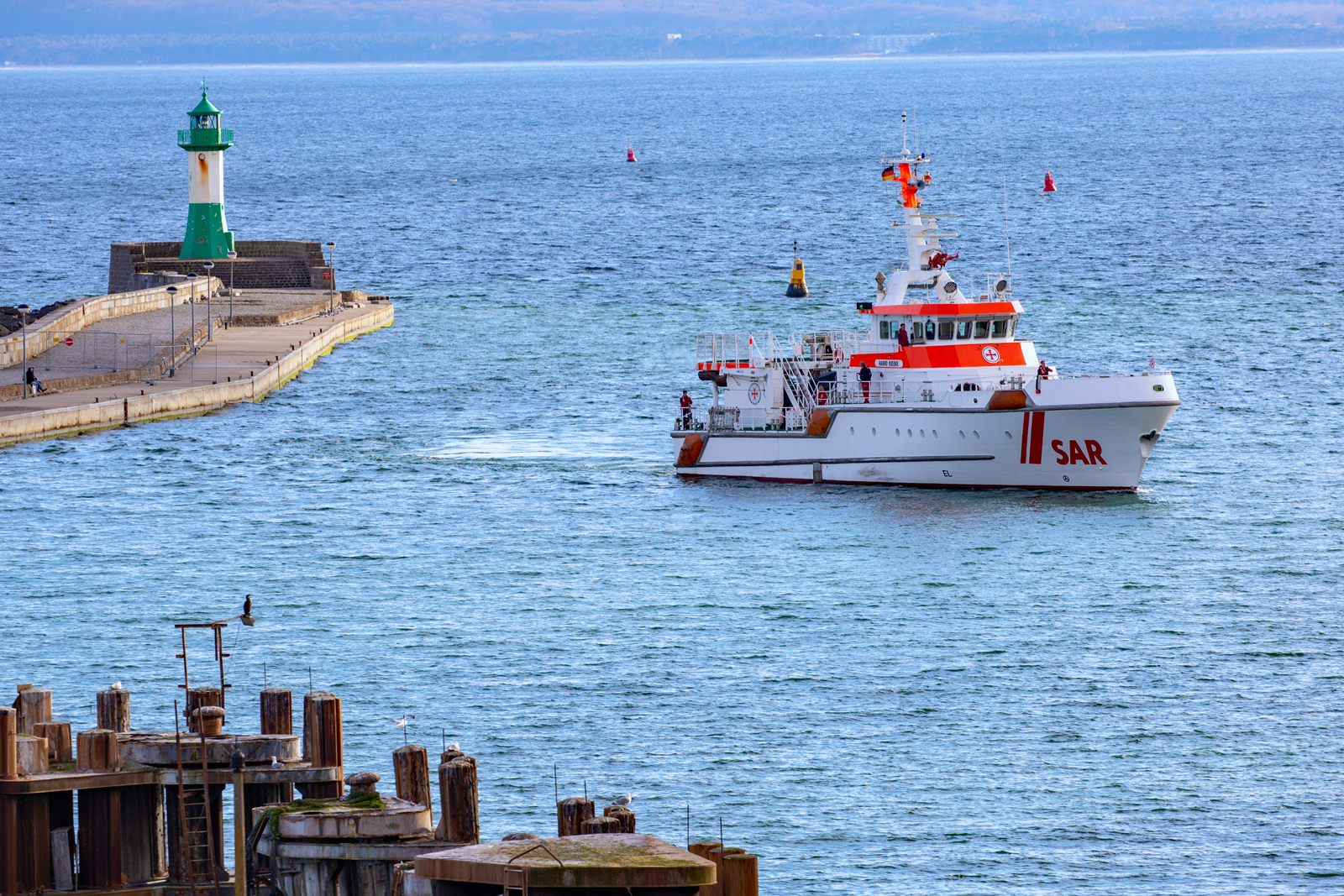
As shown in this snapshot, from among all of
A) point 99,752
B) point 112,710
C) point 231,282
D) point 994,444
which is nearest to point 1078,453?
point 994,444

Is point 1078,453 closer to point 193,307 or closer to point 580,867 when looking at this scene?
point 580,867

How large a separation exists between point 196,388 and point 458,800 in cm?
4641

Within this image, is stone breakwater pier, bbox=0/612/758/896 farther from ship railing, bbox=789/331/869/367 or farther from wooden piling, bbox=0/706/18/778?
ship railing, bbox=789/331/869/367

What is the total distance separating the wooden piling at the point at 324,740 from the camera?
19.4 metres

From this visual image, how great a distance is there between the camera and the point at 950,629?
3778 centimetres

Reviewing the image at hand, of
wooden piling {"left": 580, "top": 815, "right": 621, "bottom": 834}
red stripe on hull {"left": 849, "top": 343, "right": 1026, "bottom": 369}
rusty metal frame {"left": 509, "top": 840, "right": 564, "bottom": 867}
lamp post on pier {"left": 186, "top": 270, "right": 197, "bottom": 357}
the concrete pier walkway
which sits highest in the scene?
lamp post on pier {"left": 186, "top": 270, "right": 197, "bottom": 357}

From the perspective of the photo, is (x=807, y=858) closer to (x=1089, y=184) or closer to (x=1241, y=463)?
(x=1241, y=463)

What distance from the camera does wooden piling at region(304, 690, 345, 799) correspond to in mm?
19406

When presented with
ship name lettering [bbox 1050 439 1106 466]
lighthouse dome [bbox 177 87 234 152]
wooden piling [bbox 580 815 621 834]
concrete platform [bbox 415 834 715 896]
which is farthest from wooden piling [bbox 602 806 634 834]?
lighthouse dome [bbox 177 87 234 152]

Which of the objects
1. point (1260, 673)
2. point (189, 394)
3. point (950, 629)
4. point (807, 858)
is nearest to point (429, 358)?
point (189, 394)

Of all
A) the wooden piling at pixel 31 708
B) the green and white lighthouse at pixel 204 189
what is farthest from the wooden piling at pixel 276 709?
the green and white lighthouse at pixel 204 189

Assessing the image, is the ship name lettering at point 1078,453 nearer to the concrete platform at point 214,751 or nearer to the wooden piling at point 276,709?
the wooden piling at point 276,709

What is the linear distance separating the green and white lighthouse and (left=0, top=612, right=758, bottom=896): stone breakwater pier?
70565 millimetres

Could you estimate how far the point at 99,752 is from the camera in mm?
19406
